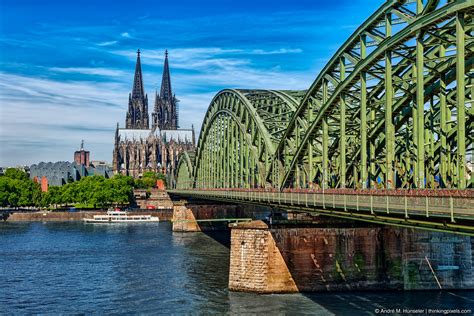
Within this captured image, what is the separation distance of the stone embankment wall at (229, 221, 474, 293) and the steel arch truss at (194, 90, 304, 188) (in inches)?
761

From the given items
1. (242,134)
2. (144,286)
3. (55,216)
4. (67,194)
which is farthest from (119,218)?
(144,286)

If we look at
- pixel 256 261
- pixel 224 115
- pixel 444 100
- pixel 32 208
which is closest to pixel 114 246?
pixel 224 115

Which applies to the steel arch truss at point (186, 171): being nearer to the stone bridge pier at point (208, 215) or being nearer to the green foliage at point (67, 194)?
the stone bridge pier at point (208, 215)

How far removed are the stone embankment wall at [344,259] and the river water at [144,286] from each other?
3.65 ft

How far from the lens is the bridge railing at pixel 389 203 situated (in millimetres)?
26531

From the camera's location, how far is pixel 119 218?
14400cm

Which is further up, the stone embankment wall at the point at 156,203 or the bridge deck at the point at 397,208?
the stone embankment wall at the point at 156,203

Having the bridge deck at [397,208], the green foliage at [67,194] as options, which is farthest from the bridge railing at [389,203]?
the green foliage at [67,194]

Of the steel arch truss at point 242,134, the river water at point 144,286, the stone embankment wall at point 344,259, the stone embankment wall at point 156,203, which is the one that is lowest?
the river water at point 144,286

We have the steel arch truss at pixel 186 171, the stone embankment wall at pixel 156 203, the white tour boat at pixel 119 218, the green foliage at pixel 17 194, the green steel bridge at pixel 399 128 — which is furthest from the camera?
the stone embankment wall at pixel 156 203

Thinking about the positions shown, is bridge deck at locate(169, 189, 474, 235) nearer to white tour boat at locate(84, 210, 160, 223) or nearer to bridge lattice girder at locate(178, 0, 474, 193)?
bridge lattice girder at locate(178, 0, 474, 193)

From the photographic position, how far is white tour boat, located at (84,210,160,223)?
465 feet

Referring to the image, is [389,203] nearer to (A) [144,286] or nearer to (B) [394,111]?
(B) [394,111]

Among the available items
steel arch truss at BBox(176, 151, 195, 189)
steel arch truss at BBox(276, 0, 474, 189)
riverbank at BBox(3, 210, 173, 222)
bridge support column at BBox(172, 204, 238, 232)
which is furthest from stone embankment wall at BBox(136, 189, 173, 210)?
steel arch truss at BBox(276, 0, 474, 189)
